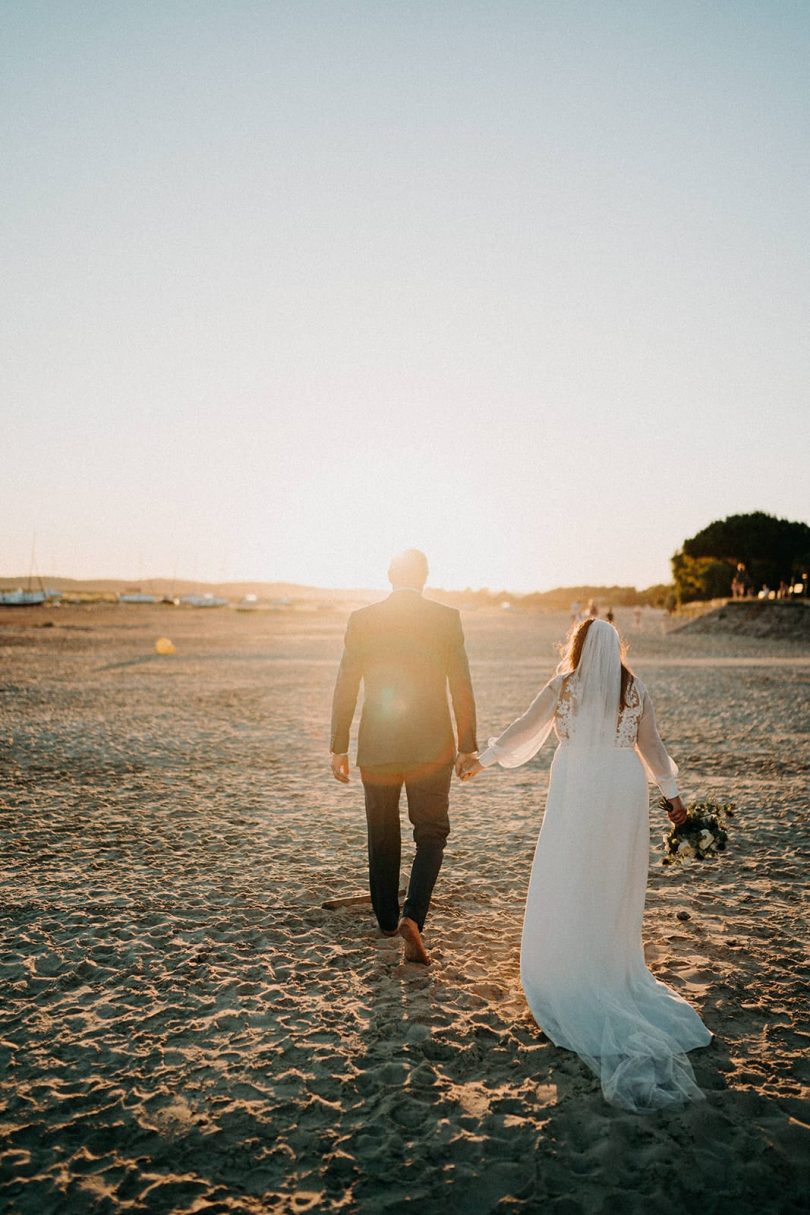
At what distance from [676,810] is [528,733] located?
36.6 inches

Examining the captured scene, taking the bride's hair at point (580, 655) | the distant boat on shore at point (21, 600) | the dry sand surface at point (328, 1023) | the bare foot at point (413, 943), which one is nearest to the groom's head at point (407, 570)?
the bride's hair at point (580, 655)

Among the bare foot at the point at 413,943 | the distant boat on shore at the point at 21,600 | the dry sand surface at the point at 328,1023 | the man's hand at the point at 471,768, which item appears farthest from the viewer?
the distant boat on shore at the point at 21,600

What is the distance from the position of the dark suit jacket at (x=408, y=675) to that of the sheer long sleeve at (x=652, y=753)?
3.31ft

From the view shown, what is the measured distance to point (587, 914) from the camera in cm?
385

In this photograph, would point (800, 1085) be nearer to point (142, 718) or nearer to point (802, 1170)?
point (802, 1170)

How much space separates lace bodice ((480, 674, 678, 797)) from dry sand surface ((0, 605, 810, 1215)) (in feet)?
4.19

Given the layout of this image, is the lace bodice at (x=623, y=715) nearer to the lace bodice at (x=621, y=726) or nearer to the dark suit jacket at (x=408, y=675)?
the lace bodice at (x=621, y=726)

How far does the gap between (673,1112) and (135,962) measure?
3.03 metres

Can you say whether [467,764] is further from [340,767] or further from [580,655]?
[580,655]

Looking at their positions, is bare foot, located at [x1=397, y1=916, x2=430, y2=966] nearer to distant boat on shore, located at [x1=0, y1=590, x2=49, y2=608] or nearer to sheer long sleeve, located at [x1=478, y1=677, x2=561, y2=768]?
sheer long sleeve, located at [x1=478, y1=677, x2=561, y2=768]

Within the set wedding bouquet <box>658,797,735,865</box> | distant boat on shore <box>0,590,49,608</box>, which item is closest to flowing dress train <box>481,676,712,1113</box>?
wedding bouquet <box>658,797,735,865</box>

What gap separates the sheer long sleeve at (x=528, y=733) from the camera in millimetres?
4113

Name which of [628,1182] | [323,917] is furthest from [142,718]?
[628,1182]

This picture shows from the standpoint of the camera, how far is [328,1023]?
3830 millimetres
